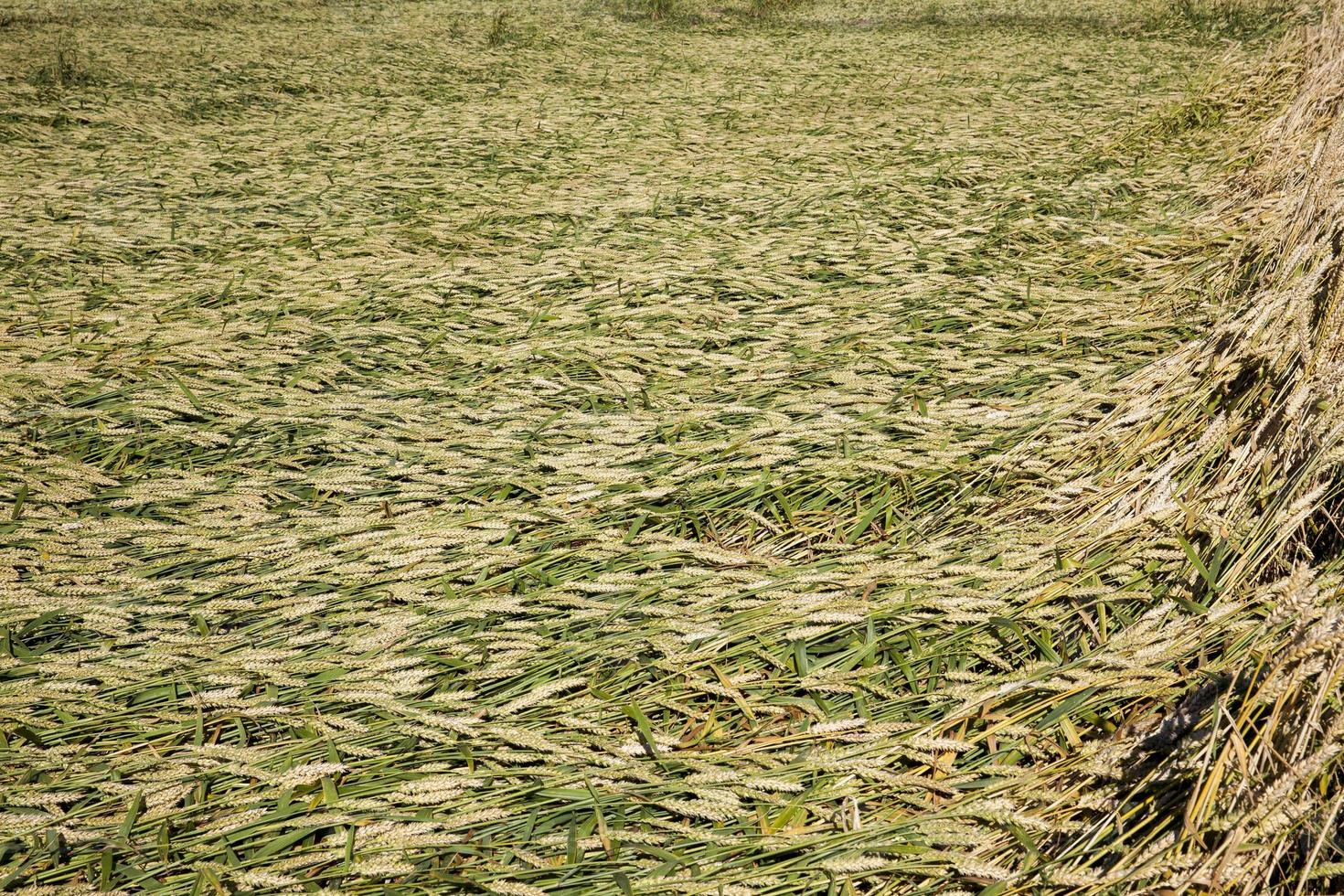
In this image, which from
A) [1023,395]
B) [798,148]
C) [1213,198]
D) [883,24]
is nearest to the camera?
[1023,395]

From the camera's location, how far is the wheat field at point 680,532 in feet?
4.72

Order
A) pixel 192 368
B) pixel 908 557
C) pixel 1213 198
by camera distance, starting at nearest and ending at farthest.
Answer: pixel 908 557, pixel 192 368, pixel 1213 198

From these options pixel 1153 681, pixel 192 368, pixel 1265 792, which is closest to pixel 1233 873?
pixel 1265 792

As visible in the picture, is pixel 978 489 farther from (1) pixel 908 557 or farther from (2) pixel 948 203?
(2) pixel 948 203

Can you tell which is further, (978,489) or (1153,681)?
(978,489)

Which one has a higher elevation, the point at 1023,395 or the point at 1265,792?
the point at 1023,395

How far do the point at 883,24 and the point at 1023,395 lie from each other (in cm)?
999

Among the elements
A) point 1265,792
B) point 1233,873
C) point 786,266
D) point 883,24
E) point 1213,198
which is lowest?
point 1233,873

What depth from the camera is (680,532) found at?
224cm

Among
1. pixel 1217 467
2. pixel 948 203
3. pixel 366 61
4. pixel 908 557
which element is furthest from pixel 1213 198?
pixel 366 61

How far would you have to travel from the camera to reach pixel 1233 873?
122cm

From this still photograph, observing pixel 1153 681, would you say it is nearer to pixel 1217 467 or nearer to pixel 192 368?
pixel 1217 467

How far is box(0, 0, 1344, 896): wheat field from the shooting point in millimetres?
1438

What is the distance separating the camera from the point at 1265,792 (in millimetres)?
1235
